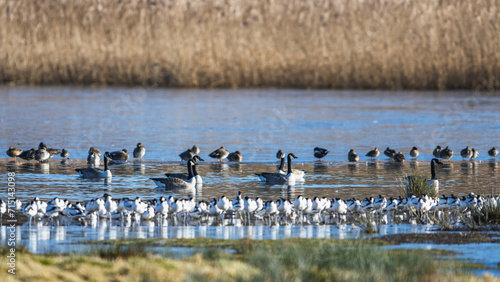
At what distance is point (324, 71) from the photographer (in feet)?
114

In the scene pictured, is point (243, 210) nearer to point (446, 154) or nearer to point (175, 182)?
point (175, 182)

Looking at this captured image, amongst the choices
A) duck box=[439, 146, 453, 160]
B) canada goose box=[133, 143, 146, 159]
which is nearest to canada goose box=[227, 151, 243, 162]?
canada goose box=[133, 143, 146, 159]

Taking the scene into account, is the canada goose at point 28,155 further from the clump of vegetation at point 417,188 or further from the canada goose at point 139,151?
the clump of vegetation at point 417,188

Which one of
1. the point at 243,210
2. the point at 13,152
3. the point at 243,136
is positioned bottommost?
the point at 243,210

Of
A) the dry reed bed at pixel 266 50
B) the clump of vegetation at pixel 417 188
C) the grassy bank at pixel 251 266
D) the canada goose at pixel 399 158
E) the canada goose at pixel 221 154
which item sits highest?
the dry reed bed at pixel 266 50

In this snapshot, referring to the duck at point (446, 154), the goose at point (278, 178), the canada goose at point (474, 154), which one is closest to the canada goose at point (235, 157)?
the goose at point (278, 178)

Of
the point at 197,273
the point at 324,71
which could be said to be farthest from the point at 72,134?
the point at 197,273

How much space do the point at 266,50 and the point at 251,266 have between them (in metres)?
27.8

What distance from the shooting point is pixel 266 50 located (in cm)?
3550

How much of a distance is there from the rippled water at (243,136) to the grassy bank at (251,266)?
1488 mm

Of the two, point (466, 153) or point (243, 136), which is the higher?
point (243, 136)

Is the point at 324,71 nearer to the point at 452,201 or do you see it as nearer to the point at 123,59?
the point at 123,59

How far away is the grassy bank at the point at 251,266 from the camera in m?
7.49

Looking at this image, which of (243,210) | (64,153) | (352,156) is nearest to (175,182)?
(243,210)
